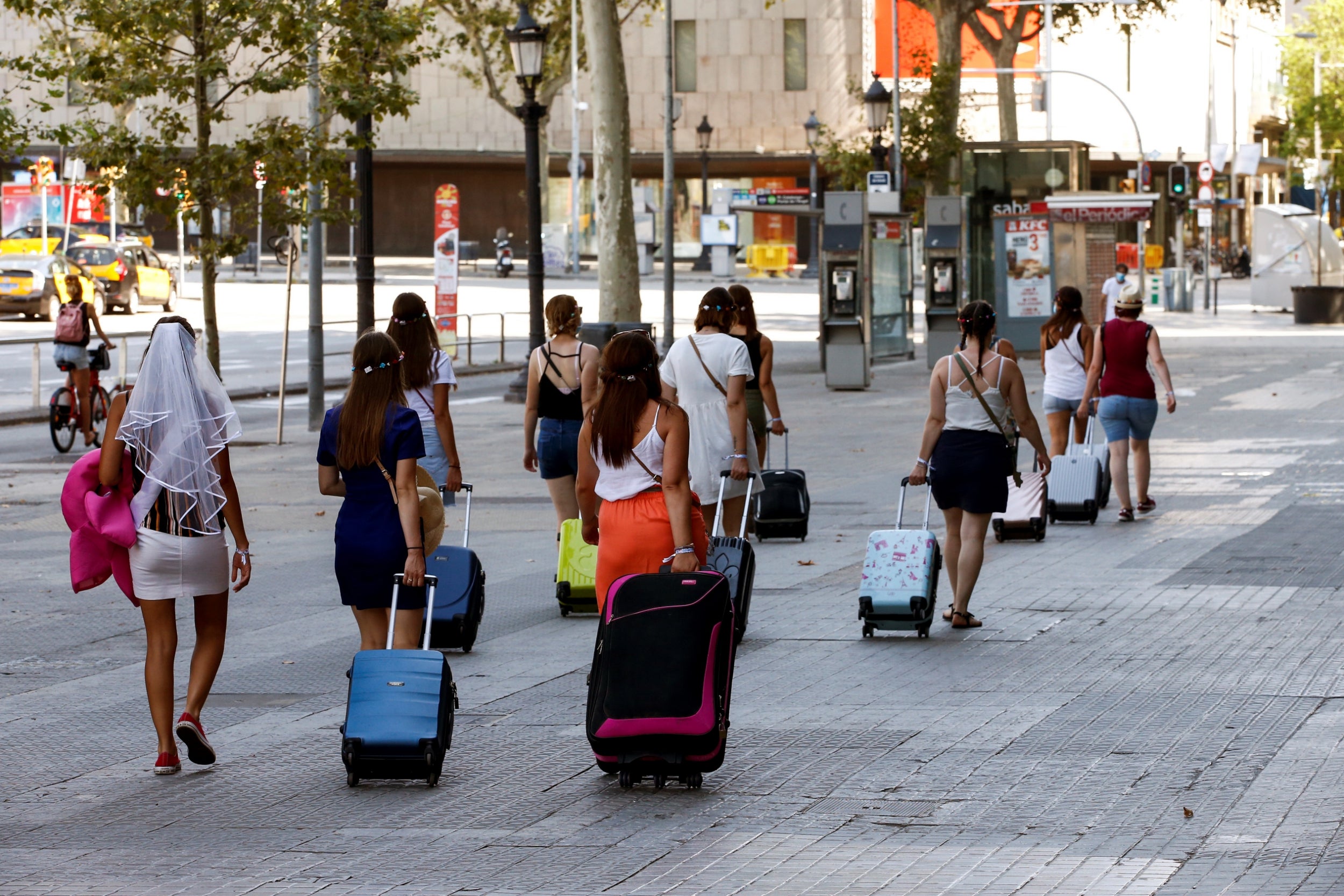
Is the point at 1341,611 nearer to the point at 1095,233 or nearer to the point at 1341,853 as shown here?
the point at 1341,853

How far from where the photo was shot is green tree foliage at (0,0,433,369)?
58.4 ft

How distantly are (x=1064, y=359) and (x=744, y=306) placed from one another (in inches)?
151

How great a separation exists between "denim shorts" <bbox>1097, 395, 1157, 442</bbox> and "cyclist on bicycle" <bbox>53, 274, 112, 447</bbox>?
1037cm

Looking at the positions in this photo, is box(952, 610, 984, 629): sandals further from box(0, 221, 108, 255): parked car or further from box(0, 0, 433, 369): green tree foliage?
box(0, 221, 108, 255): parked car

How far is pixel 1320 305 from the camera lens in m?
41.4

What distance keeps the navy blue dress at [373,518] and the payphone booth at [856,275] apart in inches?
753

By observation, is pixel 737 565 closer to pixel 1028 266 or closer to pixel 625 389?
pixel 625 389

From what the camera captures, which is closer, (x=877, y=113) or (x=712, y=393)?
(x=712, y=393)

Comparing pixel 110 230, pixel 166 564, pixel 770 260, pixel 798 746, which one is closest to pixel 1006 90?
pixel 770 260

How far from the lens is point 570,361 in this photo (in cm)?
1037

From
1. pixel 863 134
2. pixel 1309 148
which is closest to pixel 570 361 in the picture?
pixel 863 134

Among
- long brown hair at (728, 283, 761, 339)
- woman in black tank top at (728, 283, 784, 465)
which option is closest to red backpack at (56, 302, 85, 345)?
woman in black tank top at (728, 283, 784, 465)

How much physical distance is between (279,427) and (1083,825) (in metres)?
15.3

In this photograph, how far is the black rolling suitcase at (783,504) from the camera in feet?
41.5
